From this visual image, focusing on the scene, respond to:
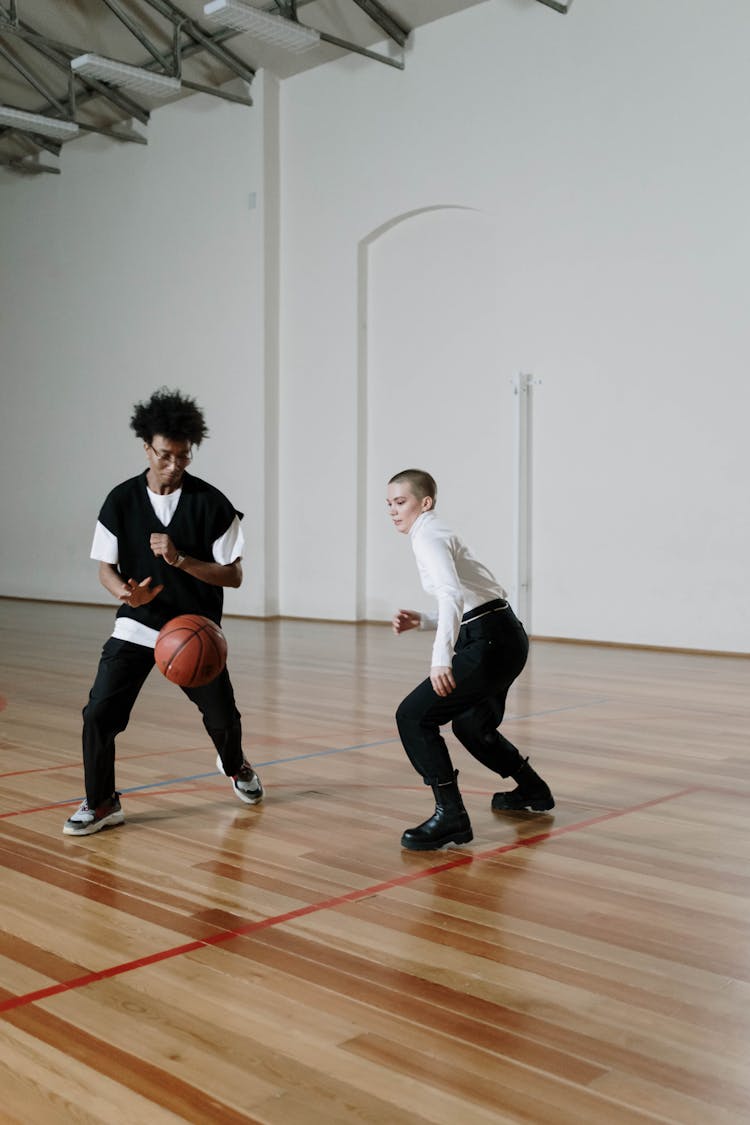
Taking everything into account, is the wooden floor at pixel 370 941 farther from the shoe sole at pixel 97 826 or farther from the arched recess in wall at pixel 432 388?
the arched recess in wall at pixel 432 388

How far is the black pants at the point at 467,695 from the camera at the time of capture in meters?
4.14

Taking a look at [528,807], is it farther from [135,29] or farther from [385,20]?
[135,29]

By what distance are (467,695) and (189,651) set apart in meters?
0.99

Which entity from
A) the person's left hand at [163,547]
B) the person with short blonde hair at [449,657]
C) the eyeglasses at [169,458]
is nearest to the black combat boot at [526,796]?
the person with short blonde hair at [449,657]

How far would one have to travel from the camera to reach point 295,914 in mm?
3465

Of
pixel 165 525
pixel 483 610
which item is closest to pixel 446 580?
pixel 483 610

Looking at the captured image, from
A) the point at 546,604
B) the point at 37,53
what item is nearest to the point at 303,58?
the point at 37,53

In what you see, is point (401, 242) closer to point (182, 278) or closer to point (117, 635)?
point (182, 278)

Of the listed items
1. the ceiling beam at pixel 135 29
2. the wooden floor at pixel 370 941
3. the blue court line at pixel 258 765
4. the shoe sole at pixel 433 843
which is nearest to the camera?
the wooden floor at pixel 370 941

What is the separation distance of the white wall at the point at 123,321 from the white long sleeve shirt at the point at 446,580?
9.48 metres

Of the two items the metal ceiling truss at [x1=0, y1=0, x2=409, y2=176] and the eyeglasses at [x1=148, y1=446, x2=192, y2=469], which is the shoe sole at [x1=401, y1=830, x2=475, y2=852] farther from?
the metal ceiling truss at [x1=0, y1=0, x2=409, y2=176]

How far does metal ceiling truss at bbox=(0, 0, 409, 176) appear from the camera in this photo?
39.3 feet

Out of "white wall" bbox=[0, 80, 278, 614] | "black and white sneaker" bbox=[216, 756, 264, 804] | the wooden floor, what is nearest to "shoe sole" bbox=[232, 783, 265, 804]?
"black and white sneaker" bbox=[216, 756, 264, 804]

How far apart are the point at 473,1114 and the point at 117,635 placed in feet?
8.49
